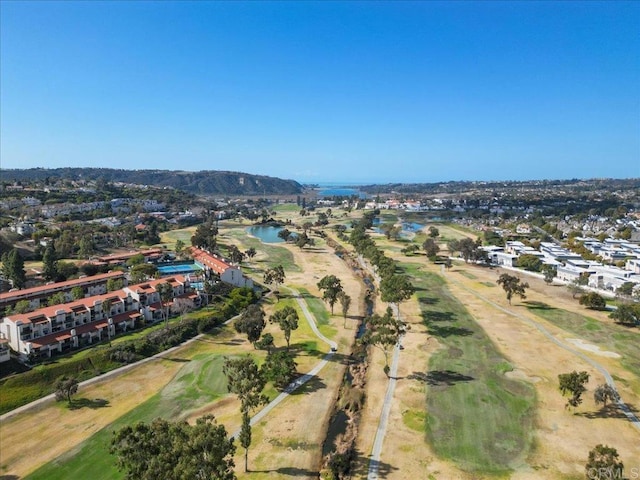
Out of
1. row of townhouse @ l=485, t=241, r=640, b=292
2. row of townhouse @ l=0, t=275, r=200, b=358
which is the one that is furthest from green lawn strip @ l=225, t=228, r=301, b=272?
row of townhouse @ l=485, t=241, r=640, b=292

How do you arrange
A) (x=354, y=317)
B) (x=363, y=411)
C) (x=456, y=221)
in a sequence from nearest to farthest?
(x=363, y=411) < (x=354, y=317) < (x=456, y=221)

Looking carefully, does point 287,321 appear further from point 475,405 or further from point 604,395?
point 604,395

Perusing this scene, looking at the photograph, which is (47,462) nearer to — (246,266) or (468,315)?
(468,315)

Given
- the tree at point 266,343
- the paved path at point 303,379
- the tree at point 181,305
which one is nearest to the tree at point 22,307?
the tree at point 181,305

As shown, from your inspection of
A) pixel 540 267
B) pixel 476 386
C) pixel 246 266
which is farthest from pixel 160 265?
pixel 540 267

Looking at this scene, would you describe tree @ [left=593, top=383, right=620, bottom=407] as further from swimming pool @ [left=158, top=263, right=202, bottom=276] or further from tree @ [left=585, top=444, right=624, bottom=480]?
swimming pool @ [left=158, top=263, right=202, bottom=276]

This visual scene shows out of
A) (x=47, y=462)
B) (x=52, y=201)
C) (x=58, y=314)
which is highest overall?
(x=52, y=201)

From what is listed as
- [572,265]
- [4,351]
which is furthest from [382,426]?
[572,265]
